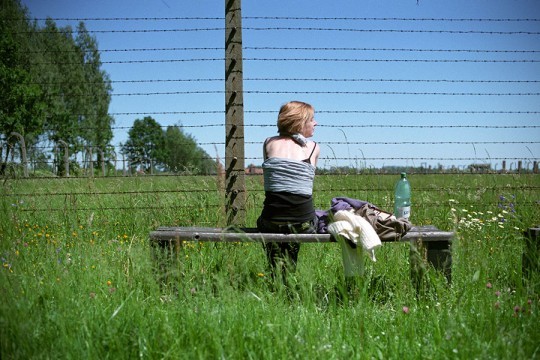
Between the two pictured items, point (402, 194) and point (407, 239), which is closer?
point (407, 239)

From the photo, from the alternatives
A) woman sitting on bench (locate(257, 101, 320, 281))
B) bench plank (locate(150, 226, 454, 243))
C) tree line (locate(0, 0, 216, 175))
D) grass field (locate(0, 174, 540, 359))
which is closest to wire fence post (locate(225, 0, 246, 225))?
grass field (locate(0, 174, 540, 359))

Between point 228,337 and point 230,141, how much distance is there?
7.96 feet

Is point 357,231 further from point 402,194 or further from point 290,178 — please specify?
point 402,194

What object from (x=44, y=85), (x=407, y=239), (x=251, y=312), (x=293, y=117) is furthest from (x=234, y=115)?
(x=44, y=85)

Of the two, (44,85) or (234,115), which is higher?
(44,85)

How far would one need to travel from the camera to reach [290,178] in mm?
2783

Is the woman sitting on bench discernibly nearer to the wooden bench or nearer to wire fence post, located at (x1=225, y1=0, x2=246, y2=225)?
the wooden bench

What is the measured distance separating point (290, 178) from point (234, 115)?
4.56 feet

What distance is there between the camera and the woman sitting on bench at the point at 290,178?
278 centimetres

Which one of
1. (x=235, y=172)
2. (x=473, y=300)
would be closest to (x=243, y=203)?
(x=235, y=172)

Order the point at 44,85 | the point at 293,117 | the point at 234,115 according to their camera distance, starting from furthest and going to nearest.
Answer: the point at 44,85 → the point at 234,115 → the point at 293,117

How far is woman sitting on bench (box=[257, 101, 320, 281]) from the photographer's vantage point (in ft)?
9.11

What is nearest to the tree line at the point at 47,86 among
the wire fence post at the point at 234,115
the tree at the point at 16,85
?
the tree at the point at 16,85

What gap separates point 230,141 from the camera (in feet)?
13.0
